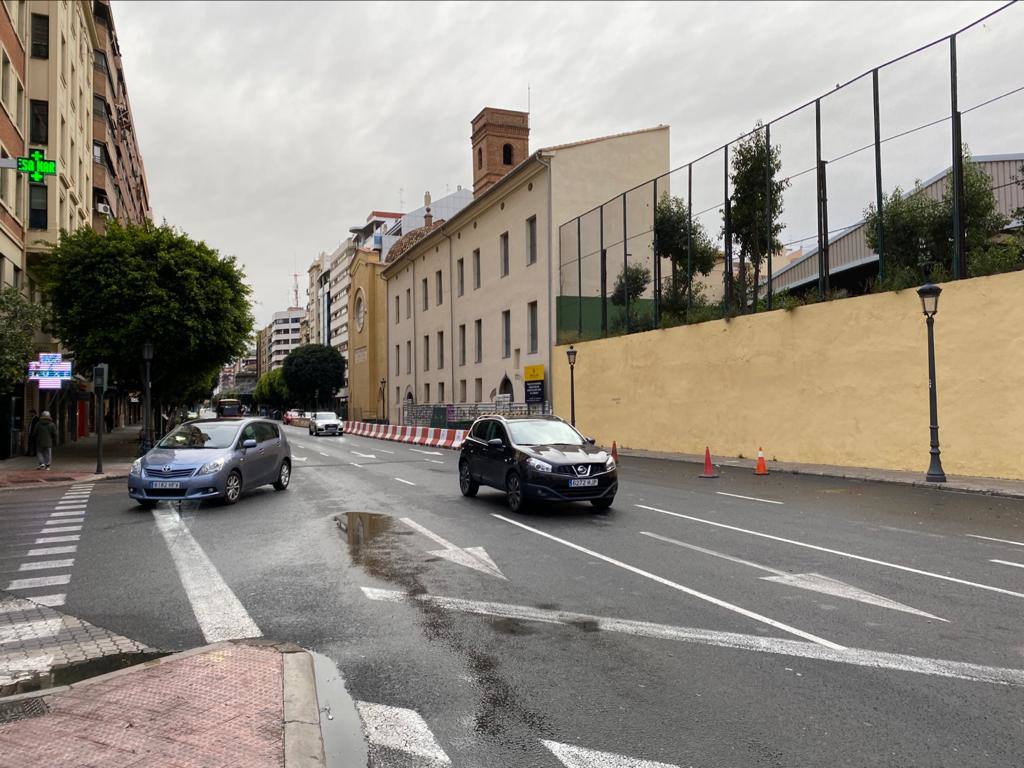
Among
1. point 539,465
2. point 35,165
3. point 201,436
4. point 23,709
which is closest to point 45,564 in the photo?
point 23,709

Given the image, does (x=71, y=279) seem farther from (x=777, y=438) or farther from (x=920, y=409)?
(x=920, y=409)

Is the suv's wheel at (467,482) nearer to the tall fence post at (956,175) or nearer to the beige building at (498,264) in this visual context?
the tall fence post at (956,175)

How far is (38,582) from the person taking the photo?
7398mm

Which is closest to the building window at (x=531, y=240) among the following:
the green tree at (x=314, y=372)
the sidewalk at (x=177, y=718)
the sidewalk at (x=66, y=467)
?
the sidewalk at (x=66, y=467)

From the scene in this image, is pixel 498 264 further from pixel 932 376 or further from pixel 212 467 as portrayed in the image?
pixel 212 467

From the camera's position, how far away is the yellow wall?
1532 centimetres

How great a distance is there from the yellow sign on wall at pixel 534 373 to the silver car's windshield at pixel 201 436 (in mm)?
21229

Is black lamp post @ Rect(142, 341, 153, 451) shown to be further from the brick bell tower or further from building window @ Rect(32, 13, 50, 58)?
the brick bell tower

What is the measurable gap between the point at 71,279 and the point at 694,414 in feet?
69.8

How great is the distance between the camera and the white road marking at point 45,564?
8123mm

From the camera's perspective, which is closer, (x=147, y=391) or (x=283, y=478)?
(x=283, y=478)

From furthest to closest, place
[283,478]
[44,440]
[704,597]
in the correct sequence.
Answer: [44,440] < [283,478] < [704,597]

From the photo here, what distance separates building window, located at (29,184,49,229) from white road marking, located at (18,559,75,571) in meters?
24.4

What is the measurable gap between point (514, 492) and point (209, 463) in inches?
207
